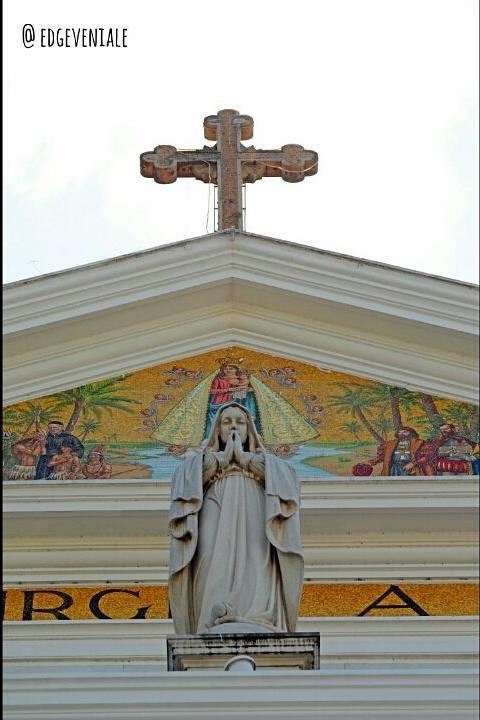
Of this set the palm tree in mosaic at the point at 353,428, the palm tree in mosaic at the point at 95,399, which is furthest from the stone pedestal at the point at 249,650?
the palm tree in mosaic at the point at 95,399

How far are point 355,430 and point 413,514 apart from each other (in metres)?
0.63

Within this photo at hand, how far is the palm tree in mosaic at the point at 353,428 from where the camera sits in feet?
42.2

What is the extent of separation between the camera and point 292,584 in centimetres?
947

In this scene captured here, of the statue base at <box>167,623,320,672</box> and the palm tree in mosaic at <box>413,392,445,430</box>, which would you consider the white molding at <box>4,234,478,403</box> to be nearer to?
the palm tree in mosaic at <box>413,392,445,430</box>

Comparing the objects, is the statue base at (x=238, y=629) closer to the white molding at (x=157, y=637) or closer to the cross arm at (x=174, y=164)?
the white molding at (x=157, y=637)

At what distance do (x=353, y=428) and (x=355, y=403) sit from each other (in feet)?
0.75

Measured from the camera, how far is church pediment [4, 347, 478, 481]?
12.8 m

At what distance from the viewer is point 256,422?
42.5ft

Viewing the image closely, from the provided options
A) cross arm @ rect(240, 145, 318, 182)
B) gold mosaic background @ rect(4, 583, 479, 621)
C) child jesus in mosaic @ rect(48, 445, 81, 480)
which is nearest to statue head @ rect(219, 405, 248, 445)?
gold mosaic background @ rect(4, 583, 479, 621)

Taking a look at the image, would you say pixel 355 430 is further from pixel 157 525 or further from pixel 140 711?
pixel 140 711

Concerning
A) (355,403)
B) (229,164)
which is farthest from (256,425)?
(229,164)

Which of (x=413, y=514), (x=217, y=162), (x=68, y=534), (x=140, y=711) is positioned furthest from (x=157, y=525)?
(x=140, y=711)

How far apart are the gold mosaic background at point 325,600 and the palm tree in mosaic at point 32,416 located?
3.33ft

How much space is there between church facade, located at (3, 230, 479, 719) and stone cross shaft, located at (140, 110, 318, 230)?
1.38ft
